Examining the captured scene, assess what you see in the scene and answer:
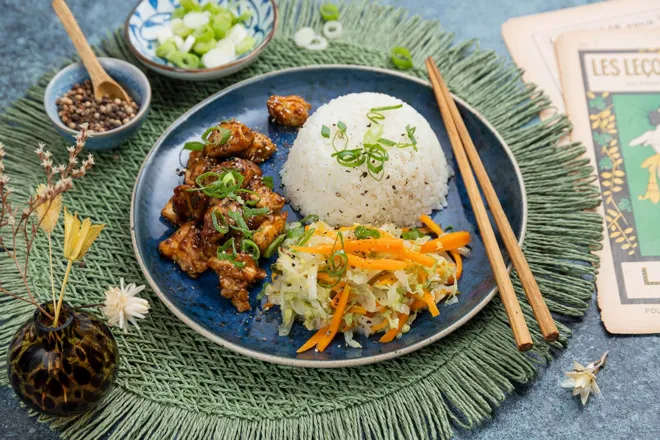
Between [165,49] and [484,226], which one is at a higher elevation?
[165,49]

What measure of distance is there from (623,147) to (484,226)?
129 cm

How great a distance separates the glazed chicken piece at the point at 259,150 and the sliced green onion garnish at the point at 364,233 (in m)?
0.86

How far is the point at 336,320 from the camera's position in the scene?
317 cm

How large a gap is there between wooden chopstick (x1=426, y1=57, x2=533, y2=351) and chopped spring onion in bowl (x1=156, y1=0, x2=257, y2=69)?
48.0 inches

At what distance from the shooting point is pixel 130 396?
3189mm

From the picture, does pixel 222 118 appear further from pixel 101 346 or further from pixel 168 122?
pixel 101 346

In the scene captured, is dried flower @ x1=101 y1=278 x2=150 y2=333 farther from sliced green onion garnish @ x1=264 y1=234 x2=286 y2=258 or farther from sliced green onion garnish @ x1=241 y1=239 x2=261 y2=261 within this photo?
sliced green onion garnish @ x1=264 y1=234 x2=286 y2=258

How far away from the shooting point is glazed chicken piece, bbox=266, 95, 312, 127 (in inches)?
157

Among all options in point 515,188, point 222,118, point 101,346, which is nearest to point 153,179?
point 222,118

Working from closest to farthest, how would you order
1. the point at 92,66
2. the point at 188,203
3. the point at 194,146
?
the point at 188,203 → the point at 194,146 → the point at 92,66

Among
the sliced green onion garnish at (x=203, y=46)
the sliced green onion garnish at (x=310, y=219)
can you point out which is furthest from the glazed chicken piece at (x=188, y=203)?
the sliced green onion garnish at (x=203, y=46)

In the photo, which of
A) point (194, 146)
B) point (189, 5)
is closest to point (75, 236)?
point (194, 146)

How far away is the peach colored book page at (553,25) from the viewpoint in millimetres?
4535

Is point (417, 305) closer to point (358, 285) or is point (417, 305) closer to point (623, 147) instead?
point (358, 285)
